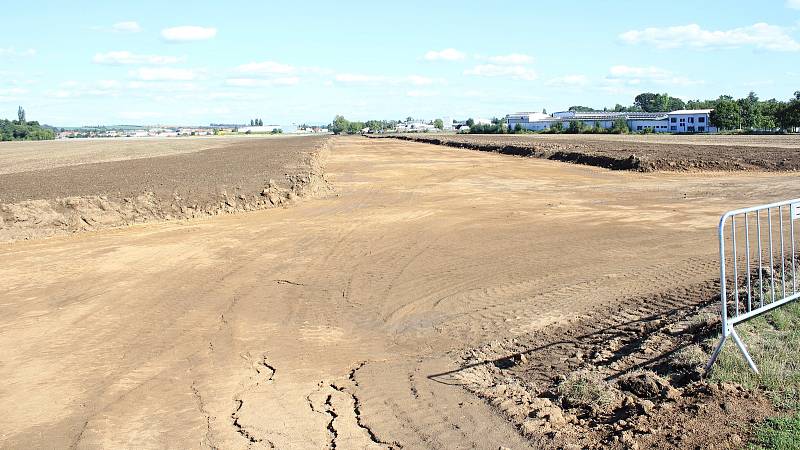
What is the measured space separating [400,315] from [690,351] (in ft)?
13.9

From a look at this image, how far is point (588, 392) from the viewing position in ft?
21.7

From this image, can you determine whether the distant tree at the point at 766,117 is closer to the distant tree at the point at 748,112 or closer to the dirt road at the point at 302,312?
the distant tree at the point at 748,112

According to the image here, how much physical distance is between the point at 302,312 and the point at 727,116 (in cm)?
11362

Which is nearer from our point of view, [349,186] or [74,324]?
[74,324]

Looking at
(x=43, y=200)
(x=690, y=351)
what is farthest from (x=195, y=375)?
(x=43, y=200)

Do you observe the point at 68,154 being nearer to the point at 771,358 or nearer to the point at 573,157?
the point at 573,157

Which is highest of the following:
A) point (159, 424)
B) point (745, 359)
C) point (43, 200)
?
point (43, 200)

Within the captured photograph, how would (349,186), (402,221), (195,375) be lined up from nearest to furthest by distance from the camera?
1. (195,375)
2. (402,221)
3. (349,186)

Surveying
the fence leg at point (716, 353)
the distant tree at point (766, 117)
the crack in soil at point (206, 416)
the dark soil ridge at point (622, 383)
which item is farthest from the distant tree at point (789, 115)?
the crack in soil at point (206, 416)

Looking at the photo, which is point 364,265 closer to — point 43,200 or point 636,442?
point 636,442

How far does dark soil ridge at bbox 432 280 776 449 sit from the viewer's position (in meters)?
5.72

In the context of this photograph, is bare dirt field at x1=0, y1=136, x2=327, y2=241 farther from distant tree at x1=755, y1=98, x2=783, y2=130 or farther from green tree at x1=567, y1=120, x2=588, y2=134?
green tree at x1=567, y1=120, x2=588, y2=134

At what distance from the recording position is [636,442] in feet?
18.2

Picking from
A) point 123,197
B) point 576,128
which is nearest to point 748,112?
point 576,128
